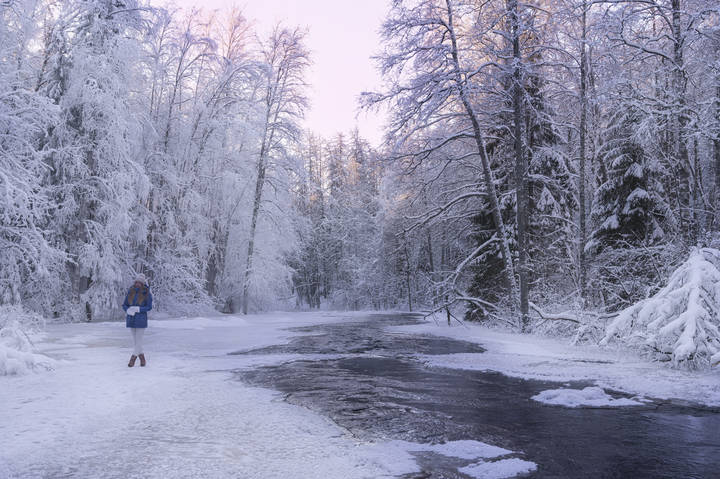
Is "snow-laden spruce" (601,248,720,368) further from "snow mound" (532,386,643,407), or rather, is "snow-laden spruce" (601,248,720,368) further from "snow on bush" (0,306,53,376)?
"snow on bush" (0,306,53,376)

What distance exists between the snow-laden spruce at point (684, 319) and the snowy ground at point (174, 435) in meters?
5.35

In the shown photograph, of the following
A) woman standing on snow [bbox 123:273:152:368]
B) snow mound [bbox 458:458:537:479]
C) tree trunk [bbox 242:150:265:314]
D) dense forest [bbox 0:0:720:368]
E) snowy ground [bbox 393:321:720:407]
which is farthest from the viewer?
tree trunk [bbox 242:150:265:314]

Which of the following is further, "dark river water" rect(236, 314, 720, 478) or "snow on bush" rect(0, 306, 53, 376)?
"snow on bush" rect(0, 306, 53, 376)

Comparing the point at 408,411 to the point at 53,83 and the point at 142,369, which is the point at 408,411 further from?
the point at 53,83

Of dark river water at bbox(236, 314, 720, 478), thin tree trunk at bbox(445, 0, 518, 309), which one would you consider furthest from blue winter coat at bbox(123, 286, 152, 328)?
thin tree trunk at bbox(445, 0, 518, 309)

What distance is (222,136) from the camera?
2766 centimetres

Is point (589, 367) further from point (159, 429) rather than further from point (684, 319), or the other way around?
point (159, 429)

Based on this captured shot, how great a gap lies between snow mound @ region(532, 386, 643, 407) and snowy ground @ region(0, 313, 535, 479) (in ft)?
8.10

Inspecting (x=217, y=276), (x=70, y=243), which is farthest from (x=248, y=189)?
(x=70, y=243)

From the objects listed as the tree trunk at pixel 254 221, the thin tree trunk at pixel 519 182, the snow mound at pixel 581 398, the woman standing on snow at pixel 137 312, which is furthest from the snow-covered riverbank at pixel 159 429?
the tree trunk at pixel 254 221

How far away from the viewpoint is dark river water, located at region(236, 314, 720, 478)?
4.21 meters

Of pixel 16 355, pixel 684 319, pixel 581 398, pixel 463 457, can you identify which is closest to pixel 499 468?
pixel 463 457

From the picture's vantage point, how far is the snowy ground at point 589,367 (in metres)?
7.03

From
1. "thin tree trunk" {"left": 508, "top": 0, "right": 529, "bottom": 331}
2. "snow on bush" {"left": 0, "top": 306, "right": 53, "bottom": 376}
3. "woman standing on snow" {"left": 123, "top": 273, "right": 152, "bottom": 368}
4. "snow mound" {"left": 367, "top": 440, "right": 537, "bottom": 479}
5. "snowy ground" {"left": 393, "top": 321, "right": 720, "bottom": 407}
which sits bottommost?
"snowy ground" {"left": 393, "top": 321, "right": 720, "bottom": 407}
